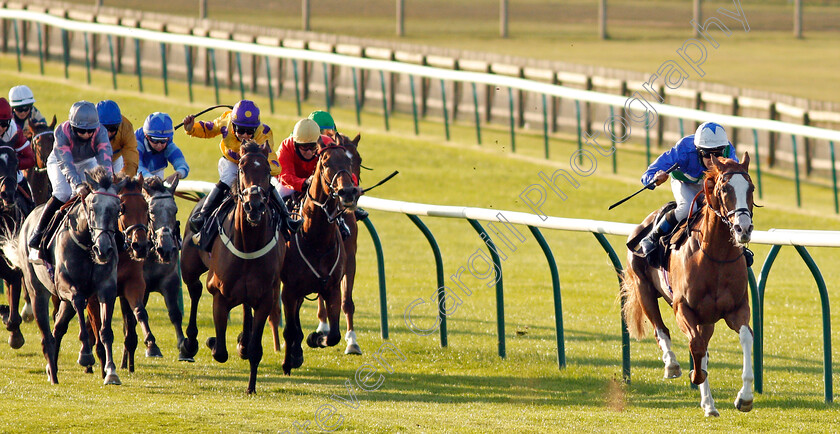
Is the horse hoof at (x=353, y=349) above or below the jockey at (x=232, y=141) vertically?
below

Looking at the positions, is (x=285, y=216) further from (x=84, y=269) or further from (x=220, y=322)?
(x=84, y=269)

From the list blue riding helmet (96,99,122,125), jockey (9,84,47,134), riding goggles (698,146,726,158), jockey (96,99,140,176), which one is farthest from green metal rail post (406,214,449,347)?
jockey (9,84,47,134)

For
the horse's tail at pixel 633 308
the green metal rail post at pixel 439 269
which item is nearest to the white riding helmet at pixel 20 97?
the green metal rail post at pixel 439 269

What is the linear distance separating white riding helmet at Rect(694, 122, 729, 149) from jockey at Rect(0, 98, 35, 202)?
5.50 meters

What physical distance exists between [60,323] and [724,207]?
4614 mm

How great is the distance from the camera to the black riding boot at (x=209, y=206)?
916 centimetres

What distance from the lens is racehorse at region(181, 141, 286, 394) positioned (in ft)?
27.5

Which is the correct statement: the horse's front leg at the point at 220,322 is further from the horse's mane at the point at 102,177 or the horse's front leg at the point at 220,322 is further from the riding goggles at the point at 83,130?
the riding goggles at the point at 83,130

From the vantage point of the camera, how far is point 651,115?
20.3 m

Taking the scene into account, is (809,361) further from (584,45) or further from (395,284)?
(584,45)

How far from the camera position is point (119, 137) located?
384 inches

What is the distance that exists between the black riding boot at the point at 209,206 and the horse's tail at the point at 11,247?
54.0 inches

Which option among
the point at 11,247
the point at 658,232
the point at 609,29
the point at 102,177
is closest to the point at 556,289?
the point at 658,232

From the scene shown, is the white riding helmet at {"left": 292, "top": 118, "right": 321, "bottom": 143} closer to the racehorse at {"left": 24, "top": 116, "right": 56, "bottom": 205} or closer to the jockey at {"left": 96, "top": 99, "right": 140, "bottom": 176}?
the jockey at {"left": 96, "top": 99, "right": 140, "bottom": 176}
